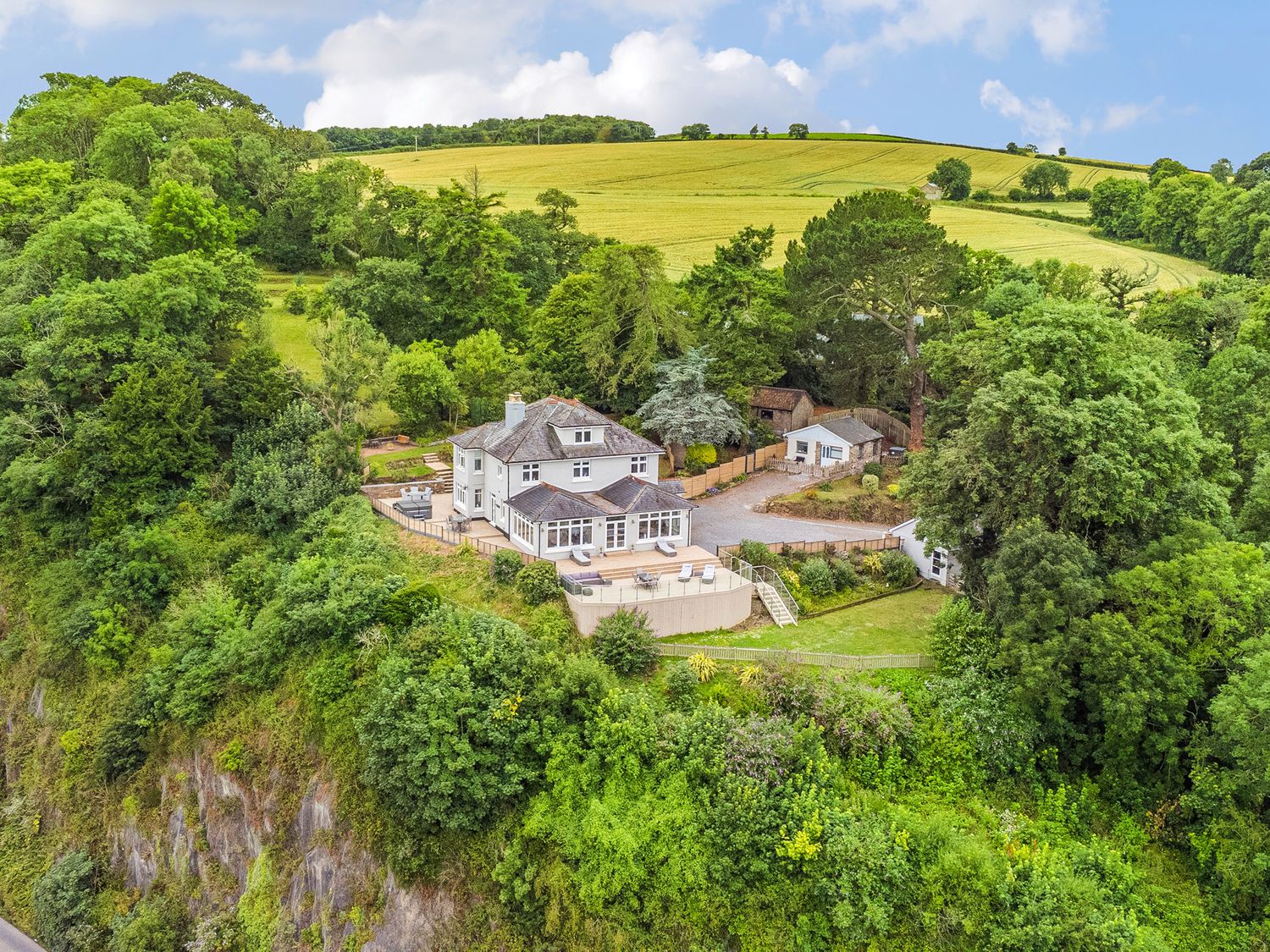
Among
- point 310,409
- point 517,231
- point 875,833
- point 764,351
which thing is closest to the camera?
point 875,833

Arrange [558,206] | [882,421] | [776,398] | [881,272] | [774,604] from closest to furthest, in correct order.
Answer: [774,604] < [881,272] < [776,398] < [882,421] < [558,206]

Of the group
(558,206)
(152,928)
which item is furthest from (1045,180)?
(152,928)

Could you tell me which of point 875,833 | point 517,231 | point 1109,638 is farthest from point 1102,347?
point 517,231

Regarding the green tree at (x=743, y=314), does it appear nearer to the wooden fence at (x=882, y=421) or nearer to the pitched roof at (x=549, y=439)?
the wooden fence at (x=882, y=421)

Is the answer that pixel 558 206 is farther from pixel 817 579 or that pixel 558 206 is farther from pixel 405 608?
pixel 405 608

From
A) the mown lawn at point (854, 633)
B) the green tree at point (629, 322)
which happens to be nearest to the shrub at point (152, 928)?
the mown lawn at point (854, 633)

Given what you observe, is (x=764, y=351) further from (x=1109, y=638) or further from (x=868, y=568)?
(x=1109, y=638)
